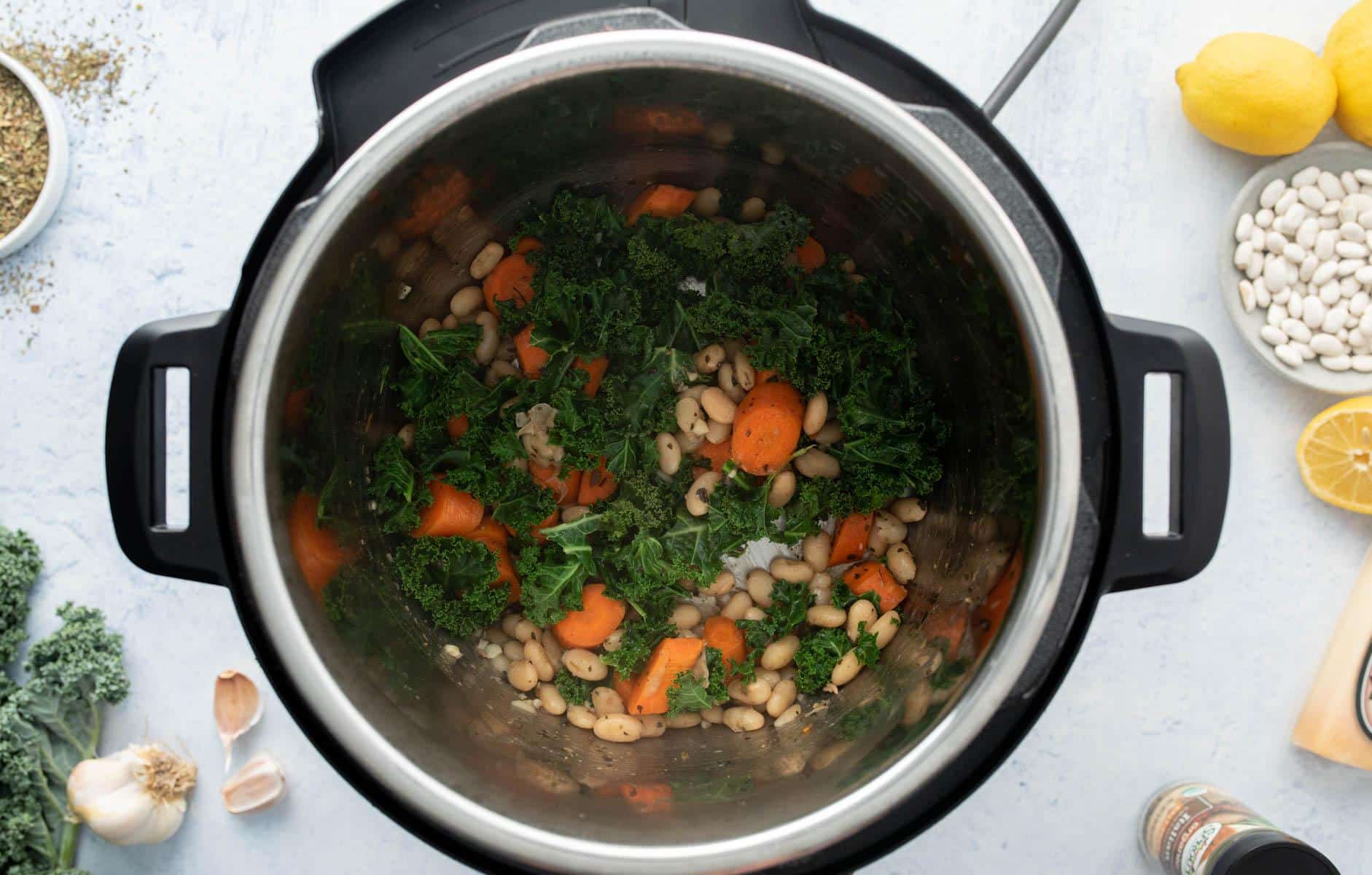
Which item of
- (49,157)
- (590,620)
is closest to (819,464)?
(590,620)

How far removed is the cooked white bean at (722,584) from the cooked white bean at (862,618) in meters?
0.18

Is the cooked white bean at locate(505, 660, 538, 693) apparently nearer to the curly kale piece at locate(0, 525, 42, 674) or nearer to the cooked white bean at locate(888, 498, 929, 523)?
the cooked white bean at locate(888, 498, 929, 523)

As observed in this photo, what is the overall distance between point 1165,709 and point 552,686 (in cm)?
97

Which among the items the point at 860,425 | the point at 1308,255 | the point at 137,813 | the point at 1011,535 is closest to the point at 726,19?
the point at 860,425

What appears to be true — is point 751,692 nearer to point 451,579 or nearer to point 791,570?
point 791,570

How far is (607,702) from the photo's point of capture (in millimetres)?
1450

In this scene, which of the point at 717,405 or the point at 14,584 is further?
the point at 14,584

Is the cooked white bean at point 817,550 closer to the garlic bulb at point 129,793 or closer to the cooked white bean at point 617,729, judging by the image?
the cooked white bean at point 617,729

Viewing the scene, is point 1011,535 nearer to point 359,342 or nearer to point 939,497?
point 939,497

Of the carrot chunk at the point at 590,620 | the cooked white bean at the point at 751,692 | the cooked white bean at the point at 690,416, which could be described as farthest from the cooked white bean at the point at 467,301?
the cooked white bean at the point at 751,692

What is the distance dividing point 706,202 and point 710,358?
215 millimetres

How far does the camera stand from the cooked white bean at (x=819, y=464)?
4.75ft

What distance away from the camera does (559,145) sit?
1.27 m

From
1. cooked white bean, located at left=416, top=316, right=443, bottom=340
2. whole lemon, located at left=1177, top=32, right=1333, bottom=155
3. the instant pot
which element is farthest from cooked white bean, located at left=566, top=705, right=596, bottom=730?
whole lemon, located at left=1177, top=32, right=1333, bottom=155
